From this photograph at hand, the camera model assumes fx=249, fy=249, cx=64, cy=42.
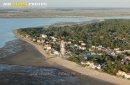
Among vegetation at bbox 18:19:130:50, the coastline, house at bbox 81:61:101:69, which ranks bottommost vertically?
vegetation at bbox 18:19:130:50

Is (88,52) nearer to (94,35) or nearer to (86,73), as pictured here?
(86,73)

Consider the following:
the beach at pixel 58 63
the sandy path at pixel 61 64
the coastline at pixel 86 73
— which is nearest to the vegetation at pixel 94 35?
the beach at pixel 58 63

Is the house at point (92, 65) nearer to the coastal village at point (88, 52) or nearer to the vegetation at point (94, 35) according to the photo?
the coastal village at point (88, 52)

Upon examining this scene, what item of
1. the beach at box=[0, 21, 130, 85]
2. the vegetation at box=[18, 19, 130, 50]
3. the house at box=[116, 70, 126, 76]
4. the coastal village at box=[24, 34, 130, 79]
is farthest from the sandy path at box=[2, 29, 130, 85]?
the vegetation at box=[18, 19, 130, 50]

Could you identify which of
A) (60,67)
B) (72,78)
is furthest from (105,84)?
(60,67)

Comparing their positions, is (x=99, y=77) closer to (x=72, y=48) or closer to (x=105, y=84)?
(x=105, y=84)

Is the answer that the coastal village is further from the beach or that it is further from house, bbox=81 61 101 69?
the beach

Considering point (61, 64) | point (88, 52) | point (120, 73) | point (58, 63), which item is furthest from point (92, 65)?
point (88, 52)
